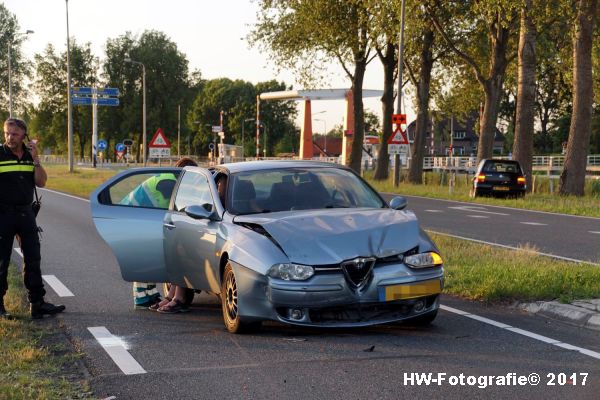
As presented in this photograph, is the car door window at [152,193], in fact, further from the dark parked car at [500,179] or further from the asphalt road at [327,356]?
the dark parked car at [500,179]

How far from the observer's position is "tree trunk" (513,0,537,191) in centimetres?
2788

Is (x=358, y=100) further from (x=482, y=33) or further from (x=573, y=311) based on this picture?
(x=573, y=311)

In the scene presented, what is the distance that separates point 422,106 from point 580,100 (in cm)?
1345

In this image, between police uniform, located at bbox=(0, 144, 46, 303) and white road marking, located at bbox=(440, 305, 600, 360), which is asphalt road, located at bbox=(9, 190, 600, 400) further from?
police uniform, located at bbox=(0, 144, 46, 303)

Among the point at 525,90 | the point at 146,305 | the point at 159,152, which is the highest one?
the point at 525,90

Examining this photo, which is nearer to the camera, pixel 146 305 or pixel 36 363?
pixel 36 363

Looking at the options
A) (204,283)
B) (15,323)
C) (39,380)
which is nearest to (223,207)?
(204,283)

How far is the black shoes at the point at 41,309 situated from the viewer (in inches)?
309

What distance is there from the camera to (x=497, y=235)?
16.2 metres

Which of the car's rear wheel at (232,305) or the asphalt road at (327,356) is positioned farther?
the car's rear wheel at (232,305)

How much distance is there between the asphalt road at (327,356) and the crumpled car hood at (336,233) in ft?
2.28

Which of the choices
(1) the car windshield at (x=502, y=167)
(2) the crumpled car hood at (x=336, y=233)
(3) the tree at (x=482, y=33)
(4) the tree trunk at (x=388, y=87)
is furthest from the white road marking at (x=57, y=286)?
(4) the tree trunk at (x=388, y=87)

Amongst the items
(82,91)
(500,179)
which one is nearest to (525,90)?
(500,179)

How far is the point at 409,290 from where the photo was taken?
658cm
